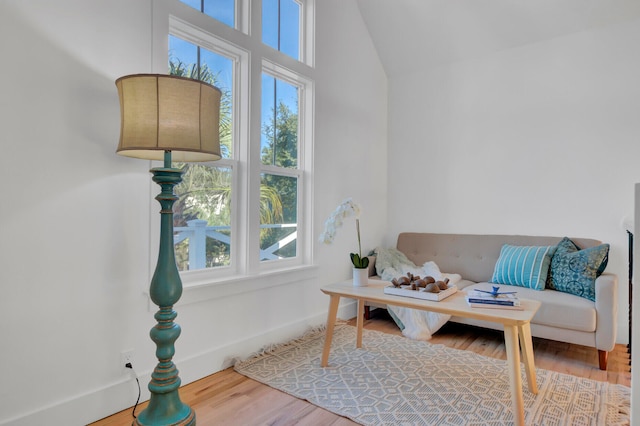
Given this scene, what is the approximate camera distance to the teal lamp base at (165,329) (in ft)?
5.03

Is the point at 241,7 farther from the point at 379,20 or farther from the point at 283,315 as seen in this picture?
the point at 283,315

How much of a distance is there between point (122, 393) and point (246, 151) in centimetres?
159

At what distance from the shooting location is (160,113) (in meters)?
1.46

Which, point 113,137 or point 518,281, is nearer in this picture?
point 113,137

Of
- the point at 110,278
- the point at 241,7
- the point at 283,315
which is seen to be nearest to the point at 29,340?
the point at 110,278

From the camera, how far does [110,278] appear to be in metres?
1.83

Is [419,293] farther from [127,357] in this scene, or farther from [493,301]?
[127,357]

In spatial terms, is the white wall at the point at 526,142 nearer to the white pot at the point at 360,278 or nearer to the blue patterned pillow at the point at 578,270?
the blue patterned pillow at the point at 578,270

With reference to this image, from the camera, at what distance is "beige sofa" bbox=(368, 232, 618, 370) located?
234 centimetres

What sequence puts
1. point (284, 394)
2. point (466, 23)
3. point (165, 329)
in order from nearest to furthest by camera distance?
point (165, 329)
point (284, 394)
point (466, 23)

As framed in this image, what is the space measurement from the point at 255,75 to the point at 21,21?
4.35 ft

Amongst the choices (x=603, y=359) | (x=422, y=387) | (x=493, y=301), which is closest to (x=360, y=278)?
(x=422, y=387)

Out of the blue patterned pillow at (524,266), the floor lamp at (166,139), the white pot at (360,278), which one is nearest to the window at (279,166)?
the white pot at (360,278)

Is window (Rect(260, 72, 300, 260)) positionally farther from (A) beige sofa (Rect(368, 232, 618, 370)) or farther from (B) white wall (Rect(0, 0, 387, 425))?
(A) beige sofa (Rect(368, 232, 618, 370))
